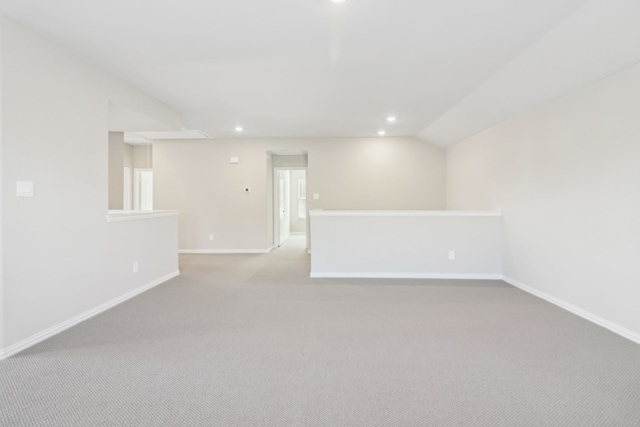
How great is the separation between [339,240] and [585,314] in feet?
9.15

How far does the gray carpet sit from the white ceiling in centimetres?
227

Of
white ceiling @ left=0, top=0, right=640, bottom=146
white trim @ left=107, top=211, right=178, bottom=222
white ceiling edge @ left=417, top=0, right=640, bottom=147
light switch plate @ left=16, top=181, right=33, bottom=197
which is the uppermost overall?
white ceiling @ left=0, top=0, right=640, bottom=146

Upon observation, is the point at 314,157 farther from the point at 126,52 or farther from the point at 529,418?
the point at 529,418

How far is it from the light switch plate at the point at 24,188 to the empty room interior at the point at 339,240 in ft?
0.06

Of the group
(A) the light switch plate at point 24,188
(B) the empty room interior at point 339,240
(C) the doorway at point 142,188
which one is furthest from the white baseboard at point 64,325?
(C) the doorway at point 142,188

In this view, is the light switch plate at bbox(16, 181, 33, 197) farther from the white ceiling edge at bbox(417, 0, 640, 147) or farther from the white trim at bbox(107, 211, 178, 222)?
the white ceiling edge at bbox(417, 0, 640, 147)

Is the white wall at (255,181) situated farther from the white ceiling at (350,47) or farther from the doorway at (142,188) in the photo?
the white ceiling at (350,47)

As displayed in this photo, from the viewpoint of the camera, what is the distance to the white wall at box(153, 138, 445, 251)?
6820 mm

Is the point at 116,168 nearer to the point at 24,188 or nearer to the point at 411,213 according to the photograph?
the point at 24,188

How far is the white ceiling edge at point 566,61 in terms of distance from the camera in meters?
2.22

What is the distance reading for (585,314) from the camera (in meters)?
3.08

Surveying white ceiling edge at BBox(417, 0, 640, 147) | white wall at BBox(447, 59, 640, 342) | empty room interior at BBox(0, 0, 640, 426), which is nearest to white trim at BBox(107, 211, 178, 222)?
empty room interior at BBox(0, 0, 640, 426)

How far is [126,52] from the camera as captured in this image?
2916 mm

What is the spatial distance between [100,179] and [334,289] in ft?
9.13
